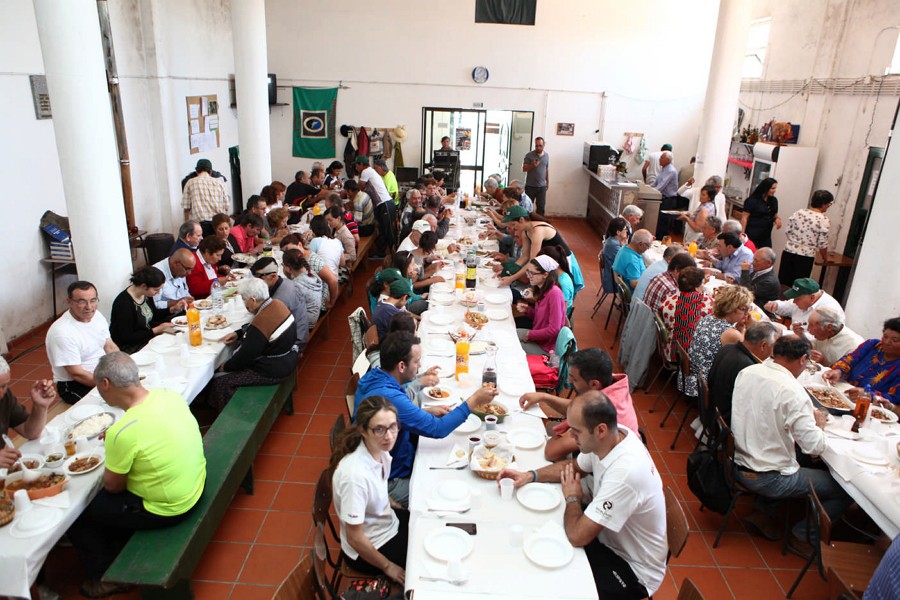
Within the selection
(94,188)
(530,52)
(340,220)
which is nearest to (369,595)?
(94,188)

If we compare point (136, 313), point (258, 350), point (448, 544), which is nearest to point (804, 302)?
point (448, 544)

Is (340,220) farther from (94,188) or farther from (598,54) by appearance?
(598,54)

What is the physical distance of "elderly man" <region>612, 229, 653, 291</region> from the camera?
7723mm

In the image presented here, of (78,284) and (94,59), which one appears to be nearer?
(78,284)

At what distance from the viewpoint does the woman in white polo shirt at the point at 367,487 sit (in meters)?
3.19

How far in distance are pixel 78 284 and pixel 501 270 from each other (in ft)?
15.0

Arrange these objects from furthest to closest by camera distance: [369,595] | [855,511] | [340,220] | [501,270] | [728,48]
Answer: [728,48] → [340,220] → [501,270] → [855,511] → [369,595]

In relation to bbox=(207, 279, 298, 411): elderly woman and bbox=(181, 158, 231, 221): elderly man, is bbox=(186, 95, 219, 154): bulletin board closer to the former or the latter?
bbox=(181, 158, 231, 221): elderly man

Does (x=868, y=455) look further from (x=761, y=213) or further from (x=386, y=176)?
(x=386, y=176)

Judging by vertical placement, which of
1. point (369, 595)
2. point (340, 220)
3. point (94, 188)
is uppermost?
point (94, 188)

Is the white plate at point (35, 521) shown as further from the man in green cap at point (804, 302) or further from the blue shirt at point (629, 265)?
the blue shirt at point (629, 265)

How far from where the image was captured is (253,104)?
33.8 feet

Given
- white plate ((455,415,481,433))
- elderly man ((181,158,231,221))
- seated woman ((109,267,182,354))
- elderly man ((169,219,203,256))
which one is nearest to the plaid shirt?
elderly man ((181,158,231,221))

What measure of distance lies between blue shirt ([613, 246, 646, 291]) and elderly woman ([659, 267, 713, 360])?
4.85 ft
